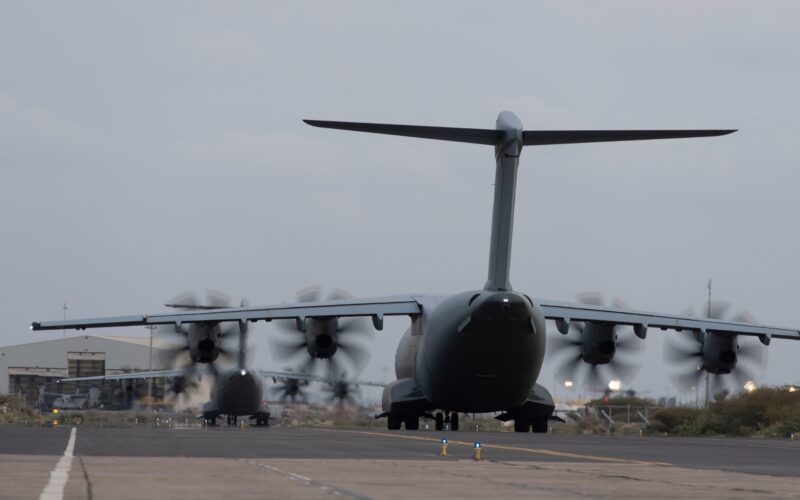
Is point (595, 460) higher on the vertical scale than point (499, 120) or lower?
lower

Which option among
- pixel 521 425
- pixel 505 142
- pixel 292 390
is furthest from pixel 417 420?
pixel 292 390

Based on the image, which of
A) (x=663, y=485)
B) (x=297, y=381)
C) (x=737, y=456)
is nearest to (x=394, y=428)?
(x=737, y=456)

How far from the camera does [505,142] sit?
3114 cm

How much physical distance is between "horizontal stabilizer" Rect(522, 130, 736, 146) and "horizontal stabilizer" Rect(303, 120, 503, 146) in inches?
35.3

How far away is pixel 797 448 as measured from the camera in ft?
94.2

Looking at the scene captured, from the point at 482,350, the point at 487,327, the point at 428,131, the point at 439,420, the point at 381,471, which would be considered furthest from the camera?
the point at 439,420

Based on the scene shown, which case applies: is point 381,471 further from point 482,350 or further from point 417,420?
point 417,420

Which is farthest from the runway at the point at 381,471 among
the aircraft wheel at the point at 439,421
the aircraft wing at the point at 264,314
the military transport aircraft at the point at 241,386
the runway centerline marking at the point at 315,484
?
the military transport aircraft at the point at 241,386

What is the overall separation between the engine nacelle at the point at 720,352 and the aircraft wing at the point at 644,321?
773 millimetres

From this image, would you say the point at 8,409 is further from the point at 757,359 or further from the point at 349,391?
the point at 757,359

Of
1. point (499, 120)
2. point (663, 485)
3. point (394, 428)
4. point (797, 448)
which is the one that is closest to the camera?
point (663, 485)

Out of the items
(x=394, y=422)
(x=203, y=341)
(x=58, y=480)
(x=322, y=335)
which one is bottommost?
(x=394, y=422)

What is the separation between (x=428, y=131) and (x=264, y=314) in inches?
425

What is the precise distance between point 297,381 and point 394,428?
34824mm
